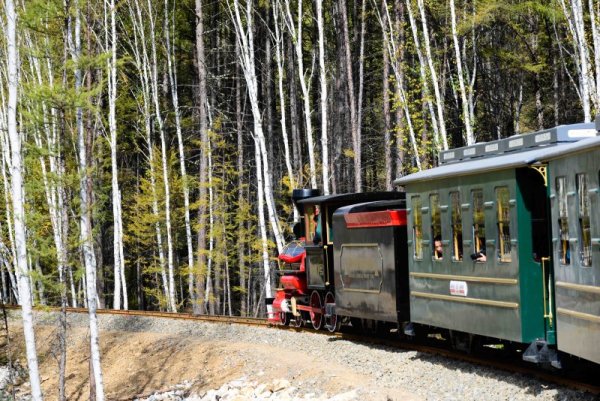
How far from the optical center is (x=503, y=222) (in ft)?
40.4

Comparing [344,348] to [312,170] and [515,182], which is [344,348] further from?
[312,170]

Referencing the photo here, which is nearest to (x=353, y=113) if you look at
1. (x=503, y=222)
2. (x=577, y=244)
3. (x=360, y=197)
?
(x=360, y=197)

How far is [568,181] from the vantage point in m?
10.7

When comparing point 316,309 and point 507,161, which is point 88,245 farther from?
point 507,161

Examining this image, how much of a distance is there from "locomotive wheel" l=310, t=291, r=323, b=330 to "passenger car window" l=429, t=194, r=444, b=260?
5928mm

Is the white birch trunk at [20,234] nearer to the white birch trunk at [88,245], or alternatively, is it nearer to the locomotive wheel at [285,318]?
the white birch trunk at [88,245]

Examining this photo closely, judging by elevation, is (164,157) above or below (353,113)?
below

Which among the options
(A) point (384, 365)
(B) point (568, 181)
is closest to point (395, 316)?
(A) point (384, 365)

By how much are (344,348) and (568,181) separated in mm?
7687

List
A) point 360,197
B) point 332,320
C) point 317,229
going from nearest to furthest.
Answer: point 360,197 < point 332,320 < point 317,229

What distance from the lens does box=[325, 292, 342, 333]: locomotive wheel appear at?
1933cm

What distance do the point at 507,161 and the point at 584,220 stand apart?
6.81ft

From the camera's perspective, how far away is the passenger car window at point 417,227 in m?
15.2

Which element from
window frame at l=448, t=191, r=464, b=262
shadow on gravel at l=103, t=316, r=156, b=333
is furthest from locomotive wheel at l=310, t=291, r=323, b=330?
shadow on gravel at l=103, t=316, r=156, b=333
